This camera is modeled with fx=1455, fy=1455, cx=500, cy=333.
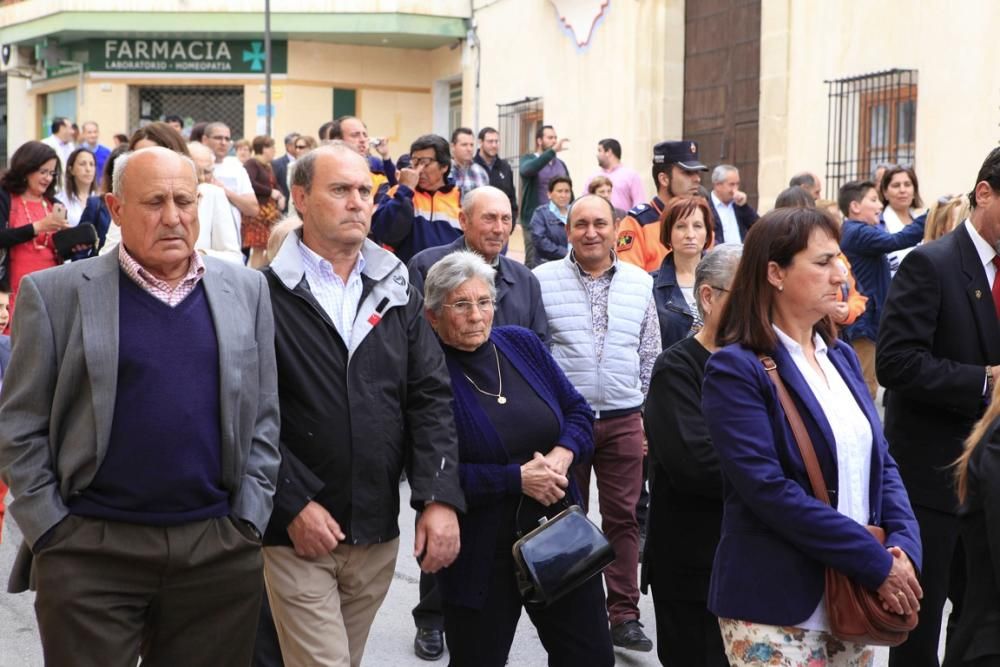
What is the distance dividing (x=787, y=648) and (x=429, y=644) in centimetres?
284

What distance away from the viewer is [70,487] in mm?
3943

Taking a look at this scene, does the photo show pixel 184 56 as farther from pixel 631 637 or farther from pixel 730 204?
pixel 631 637

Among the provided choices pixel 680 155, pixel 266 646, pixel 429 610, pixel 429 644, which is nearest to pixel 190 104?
pixel 680 155

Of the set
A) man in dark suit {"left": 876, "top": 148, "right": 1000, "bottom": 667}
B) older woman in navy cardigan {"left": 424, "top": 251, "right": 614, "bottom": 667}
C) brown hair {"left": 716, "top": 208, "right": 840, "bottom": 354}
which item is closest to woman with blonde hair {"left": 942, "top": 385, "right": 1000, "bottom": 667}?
brown hair {"left": 716, "top": 208, "right": 840, "bottom": 354}

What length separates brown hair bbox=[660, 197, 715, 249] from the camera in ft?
25.9

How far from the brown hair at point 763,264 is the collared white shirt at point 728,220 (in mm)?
6538

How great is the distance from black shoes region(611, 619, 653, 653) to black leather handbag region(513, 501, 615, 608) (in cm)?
176

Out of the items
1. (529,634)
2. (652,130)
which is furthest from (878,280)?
(652,130)

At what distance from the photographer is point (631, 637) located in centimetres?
663

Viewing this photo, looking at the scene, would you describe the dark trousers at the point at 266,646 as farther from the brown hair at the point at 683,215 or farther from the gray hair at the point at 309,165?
the brown hair at the point at 683,215

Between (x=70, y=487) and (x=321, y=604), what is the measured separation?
1009 millimetres

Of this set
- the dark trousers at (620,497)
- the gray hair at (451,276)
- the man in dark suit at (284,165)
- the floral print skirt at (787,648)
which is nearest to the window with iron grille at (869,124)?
the man in dark suit at (284,165)

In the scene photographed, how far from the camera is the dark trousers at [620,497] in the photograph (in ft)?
22.1

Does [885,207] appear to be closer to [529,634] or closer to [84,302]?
[529,634]
